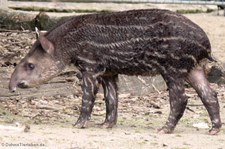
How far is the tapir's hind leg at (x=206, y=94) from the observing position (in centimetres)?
1052

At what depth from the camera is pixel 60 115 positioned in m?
11.8

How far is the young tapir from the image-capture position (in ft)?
33.8

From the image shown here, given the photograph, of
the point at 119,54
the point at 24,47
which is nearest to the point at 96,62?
the point at 119,54

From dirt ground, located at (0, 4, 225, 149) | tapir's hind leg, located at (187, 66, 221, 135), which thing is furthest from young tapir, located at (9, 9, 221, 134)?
dirt ground, located at (0, 4, 225, 149)

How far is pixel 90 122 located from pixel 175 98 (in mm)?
1343

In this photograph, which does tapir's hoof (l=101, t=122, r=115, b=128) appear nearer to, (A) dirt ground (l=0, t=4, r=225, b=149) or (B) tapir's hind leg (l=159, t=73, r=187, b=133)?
(A) dirt ground (l=0, t=4, r=225, b=149)

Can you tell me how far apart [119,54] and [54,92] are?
94.7 inches

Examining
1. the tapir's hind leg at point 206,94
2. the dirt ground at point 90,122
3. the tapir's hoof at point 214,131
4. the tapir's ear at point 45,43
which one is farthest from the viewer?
the tapir's ear at point 45,43

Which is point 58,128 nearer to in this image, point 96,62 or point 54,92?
point 96,62

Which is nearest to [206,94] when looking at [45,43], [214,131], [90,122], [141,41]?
[214,131]

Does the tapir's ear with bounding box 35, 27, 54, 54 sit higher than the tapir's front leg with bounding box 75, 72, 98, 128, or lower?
higher

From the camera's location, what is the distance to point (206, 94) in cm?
1065

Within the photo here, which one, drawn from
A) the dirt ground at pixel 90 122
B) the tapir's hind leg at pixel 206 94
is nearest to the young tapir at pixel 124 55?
the tapir's hind leg at pixel 206 94

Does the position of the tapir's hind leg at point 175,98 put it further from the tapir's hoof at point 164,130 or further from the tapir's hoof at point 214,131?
the tapir's hoof at point 214,131
